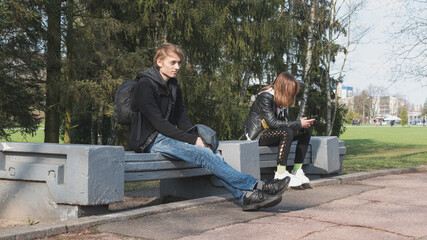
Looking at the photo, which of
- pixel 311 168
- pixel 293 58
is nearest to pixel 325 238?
pixel 311 168

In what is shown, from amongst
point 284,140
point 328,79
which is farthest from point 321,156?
point 328,79

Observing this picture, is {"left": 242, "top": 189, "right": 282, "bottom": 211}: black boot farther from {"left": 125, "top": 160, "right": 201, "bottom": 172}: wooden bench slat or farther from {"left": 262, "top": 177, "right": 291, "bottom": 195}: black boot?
{"left": 125, "top": 160, "right": 201, "bottom": 172}: wooden bench slat

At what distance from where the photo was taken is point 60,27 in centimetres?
1541

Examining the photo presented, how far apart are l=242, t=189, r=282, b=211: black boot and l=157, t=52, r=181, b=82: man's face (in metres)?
1.33

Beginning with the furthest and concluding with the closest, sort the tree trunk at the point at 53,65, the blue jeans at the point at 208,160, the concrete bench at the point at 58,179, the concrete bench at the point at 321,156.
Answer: the tree trunk at the point at 53,65 → the concrete bench at the point at 321,156 → the blue jeans at the point at 208,160 → the concrete bench at the point at 58,179

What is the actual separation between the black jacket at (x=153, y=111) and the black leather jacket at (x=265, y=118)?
1.42 metres

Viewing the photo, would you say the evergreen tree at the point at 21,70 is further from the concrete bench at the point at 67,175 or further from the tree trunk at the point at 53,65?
the concrete bench at the point at 67,175

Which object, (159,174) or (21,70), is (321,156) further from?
(21,70)

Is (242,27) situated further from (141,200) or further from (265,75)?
(141,200)

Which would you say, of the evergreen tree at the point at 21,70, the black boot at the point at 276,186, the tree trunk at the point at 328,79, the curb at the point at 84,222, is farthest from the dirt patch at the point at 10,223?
the tree trunk at the point at 328,79

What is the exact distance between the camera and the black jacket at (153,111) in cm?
450

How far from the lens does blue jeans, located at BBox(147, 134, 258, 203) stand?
4.43 meters

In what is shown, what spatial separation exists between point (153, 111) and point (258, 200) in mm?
1200

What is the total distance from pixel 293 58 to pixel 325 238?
20.3m
